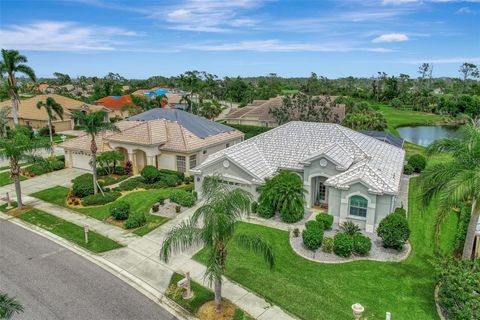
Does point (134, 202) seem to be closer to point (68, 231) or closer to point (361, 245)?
point (68, 231)

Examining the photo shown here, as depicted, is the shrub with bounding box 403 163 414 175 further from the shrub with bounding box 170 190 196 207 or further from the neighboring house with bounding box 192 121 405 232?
the shrub with bounding box 170 190 196 207

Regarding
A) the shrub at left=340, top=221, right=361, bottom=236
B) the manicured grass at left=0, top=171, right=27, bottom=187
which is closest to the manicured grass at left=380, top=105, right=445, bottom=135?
the shrub at left=340, top=221, right=361, bottom=236

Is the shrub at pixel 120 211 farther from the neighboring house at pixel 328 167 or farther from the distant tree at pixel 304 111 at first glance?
the distant tree at pixel 304 111

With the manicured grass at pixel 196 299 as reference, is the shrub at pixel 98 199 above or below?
above

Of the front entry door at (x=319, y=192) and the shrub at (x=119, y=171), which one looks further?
the shrub at (x=119, y=171)

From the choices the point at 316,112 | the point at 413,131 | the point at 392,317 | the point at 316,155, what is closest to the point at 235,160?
the point at 316,155

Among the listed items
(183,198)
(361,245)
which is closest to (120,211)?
(183,198)

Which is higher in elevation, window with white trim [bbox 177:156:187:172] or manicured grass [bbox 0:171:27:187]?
window with white trim [bbox 177:156:187:172]

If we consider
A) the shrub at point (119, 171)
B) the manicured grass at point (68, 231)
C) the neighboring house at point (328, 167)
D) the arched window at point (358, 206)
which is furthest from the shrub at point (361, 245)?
the shrub at point (119, 171)
